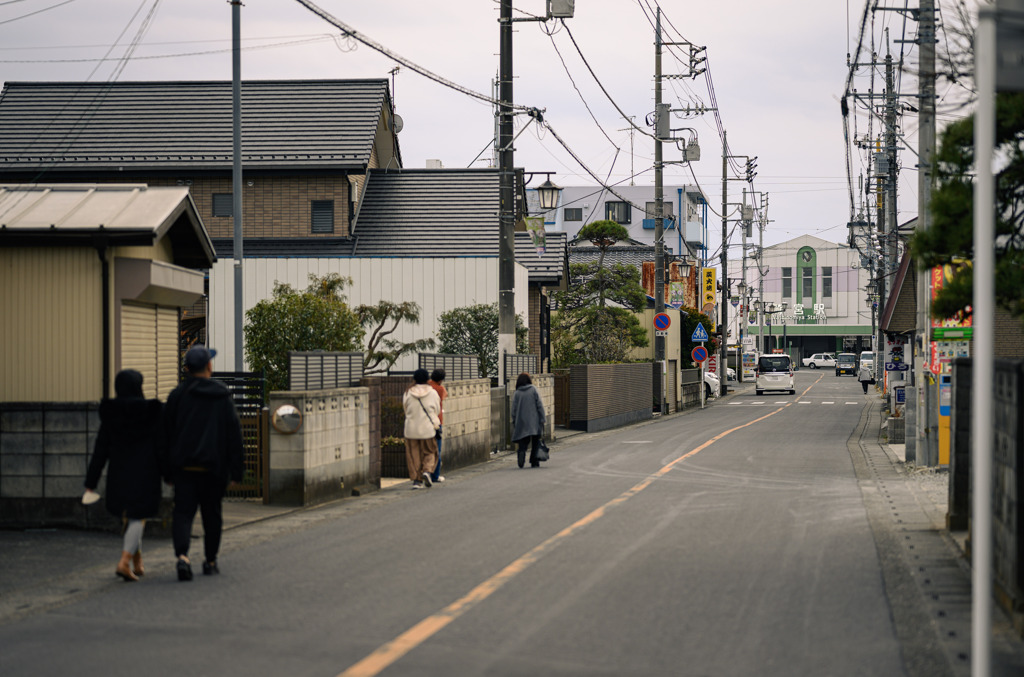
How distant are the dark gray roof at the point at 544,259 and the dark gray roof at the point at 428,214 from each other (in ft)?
10.6

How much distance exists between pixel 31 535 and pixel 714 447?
49.6ft

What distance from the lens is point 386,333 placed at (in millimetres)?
25344

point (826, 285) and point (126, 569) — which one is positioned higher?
point (826, 285)

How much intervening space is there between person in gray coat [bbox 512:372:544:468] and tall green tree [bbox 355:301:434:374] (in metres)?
3.90

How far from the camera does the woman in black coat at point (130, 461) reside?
28.9 ft

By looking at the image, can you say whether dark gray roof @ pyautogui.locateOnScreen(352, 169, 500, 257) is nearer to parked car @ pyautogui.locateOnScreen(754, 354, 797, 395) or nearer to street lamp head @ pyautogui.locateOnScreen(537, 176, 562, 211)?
street lamp head @ pyautogui.locateOnScreen(537, 176, 562, 211)

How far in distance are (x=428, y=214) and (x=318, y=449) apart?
20498 mm

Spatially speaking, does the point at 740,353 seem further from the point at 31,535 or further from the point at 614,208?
the point at 31,535

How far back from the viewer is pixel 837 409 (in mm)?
41312

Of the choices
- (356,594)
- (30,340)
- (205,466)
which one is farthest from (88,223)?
(356,594)

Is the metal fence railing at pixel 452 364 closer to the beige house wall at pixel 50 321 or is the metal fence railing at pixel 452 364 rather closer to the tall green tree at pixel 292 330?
the tall green tree at pixel 292 330

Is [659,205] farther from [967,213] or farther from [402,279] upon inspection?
[967,213]

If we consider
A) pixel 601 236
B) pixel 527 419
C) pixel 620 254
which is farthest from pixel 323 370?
pixel 620 254

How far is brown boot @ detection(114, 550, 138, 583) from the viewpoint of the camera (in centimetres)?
881
